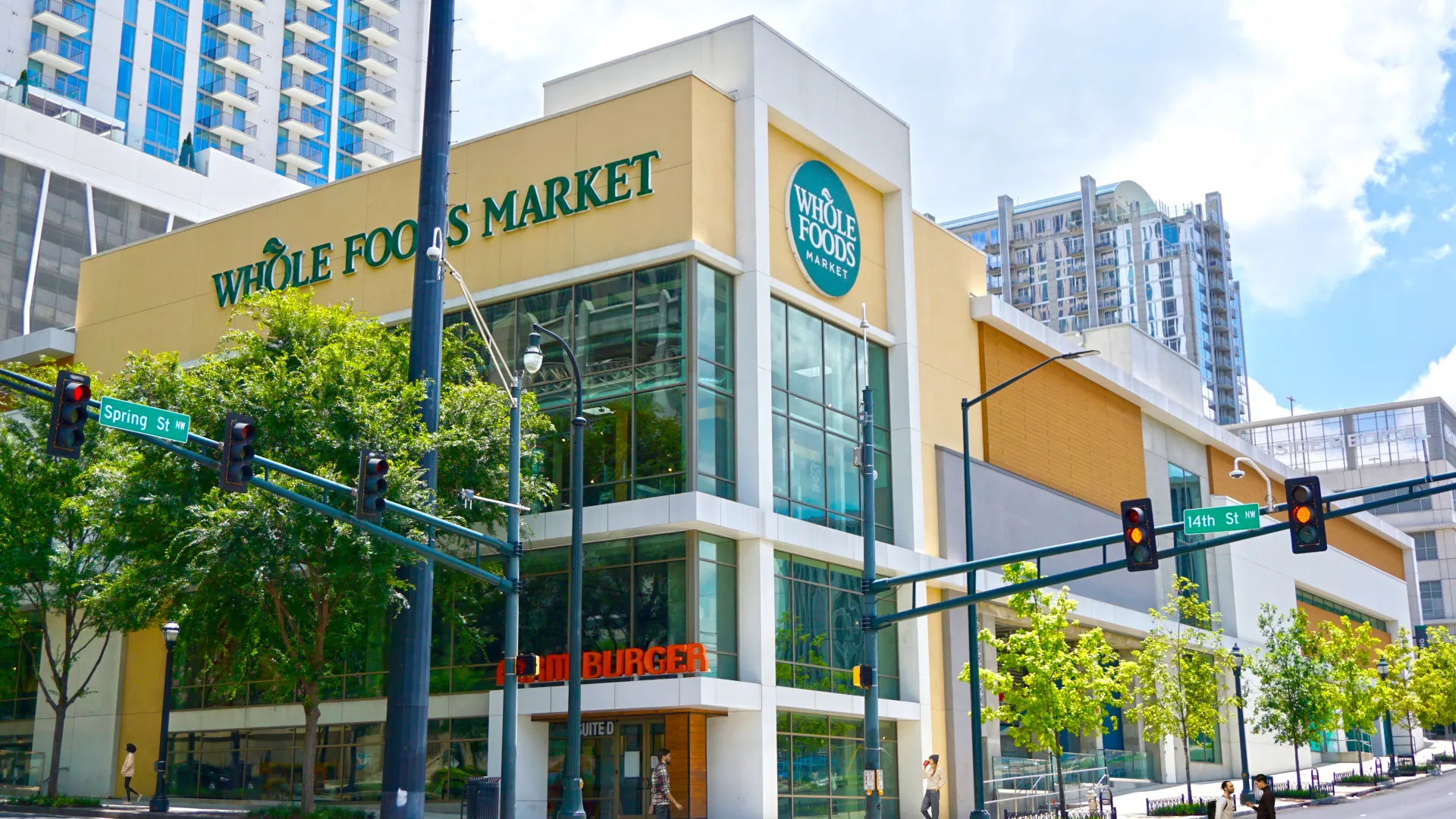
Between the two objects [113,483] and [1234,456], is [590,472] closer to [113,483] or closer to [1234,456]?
Answer: [113,483]

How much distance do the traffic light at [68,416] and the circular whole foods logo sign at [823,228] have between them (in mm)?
22788

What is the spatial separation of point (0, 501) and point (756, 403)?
22.6m

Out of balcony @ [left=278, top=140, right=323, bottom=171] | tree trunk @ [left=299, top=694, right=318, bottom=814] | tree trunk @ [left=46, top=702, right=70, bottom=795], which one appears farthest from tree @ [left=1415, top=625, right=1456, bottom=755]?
balcony @ [left=278, top=140, right=323, bottom=171]

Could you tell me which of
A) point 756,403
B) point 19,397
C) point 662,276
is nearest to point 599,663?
point 756,403

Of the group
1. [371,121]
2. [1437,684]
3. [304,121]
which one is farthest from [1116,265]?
[1437,684]

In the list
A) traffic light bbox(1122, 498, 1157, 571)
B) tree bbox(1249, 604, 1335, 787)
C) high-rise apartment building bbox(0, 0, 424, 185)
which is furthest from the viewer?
high-rise apartment building bbox(0, 0, 424, 185)

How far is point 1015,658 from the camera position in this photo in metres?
35.8

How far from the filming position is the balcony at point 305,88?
111 m

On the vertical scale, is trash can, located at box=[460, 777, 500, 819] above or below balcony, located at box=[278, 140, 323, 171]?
below

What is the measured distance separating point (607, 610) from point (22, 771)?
25.0 meters

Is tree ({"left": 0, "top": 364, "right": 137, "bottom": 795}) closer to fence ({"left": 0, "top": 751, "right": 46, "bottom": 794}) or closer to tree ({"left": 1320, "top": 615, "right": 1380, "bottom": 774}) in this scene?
fence ({"left": 0, "top": 751, "right": 46, "bottom": 794})

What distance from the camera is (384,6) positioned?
119812mm

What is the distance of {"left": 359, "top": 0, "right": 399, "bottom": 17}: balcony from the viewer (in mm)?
118500

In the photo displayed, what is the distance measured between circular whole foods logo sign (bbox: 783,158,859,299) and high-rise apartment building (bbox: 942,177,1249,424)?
131m
